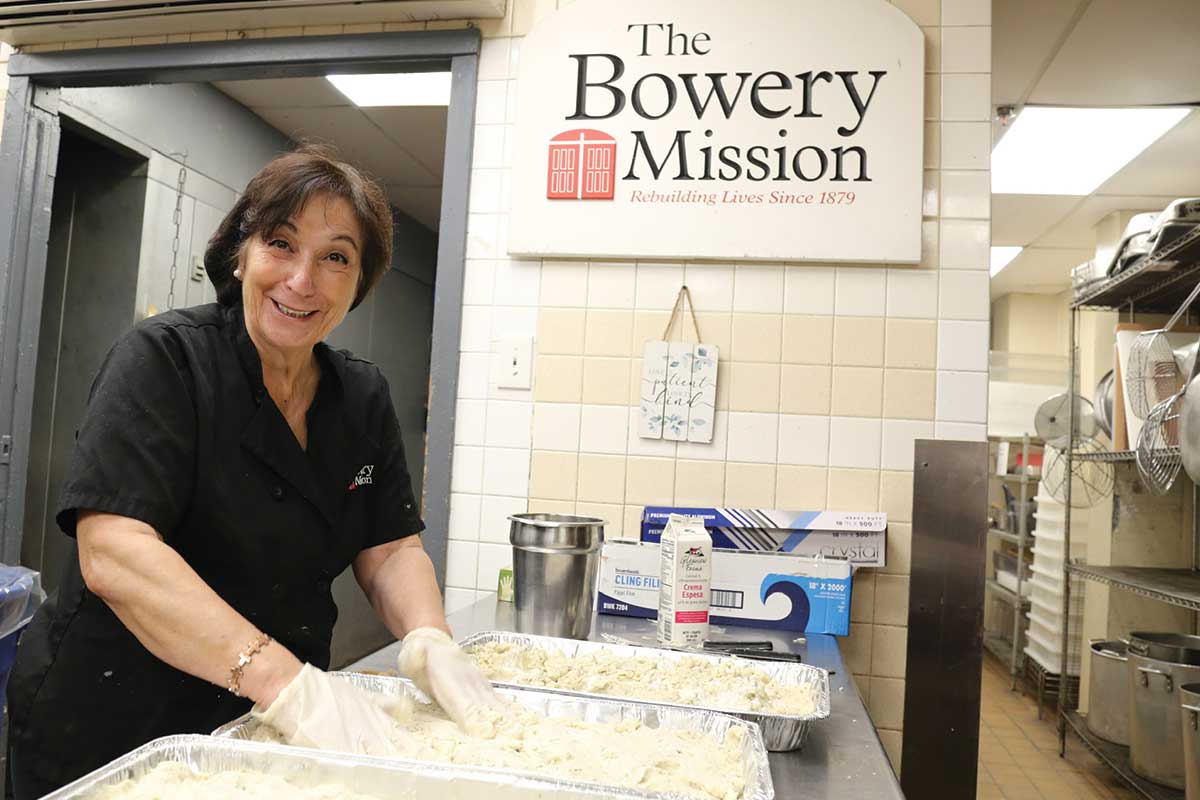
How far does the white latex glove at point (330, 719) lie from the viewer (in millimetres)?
1023

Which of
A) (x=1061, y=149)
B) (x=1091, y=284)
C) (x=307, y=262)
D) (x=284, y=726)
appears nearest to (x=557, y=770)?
(x=284, y=726)

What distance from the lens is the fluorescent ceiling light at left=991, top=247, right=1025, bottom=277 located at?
6473mm

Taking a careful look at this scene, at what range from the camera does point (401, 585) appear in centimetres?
153

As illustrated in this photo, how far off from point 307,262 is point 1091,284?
13.2 feet

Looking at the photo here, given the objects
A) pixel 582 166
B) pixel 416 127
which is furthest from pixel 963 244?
pixel 416 127

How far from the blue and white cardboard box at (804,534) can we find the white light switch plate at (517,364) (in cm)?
64

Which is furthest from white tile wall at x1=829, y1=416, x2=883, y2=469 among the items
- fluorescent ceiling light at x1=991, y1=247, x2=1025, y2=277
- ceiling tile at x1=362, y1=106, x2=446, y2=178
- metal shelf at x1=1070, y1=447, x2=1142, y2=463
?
fluorescent ceiling light at x1=991, y1=247, x2=1025, y2=277

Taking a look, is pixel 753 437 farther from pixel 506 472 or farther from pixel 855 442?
pixel 506 472

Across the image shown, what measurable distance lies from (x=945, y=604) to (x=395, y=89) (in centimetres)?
309

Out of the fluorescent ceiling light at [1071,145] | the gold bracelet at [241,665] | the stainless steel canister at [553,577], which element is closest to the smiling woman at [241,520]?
the gold bracelet at [241,665]

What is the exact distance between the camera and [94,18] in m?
2.56

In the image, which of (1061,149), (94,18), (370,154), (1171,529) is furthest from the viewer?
(370,154)

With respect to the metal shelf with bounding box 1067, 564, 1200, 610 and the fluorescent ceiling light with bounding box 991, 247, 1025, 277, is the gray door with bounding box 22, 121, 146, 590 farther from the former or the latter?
the fluorescent ceiling light with bounding box 991, 247, 1025, 277

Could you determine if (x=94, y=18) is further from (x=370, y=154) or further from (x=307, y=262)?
(x=370, y=154)
